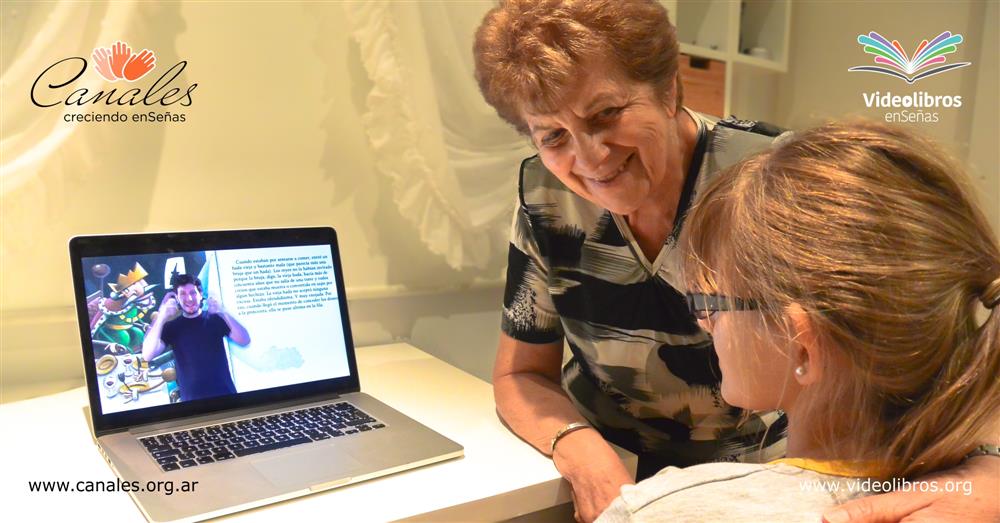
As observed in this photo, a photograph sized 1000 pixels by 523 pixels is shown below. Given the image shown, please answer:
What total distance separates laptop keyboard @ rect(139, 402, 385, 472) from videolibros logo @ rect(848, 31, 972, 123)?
1.48 metres

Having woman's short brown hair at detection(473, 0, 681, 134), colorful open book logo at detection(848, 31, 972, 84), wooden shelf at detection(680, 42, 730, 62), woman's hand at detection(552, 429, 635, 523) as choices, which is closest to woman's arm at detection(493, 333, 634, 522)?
woman's hand at detection(552, 429, 635, 523)

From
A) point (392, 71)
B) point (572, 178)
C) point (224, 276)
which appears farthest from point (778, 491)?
point (392, 71)

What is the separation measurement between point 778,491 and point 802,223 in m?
0.23

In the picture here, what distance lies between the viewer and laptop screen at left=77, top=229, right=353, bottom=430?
3.37ft

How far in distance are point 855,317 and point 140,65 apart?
3.76 ft

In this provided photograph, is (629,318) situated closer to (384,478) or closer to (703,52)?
(384,478)

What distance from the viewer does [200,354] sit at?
3.56 feet

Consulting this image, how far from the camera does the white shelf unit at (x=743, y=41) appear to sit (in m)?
2.01

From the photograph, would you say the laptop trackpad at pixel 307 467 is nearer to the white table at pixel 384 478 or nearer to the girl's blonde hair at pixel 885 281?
the white table at pixel 384 478

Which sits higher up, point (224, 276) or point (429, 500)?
point (224, 276)

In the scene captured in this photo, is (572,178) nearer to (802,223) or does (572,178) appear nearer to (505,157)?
(802,223)

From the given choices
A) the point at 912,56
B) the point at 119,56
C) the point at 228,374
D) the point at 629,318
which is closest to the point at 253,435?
the point at 228,374

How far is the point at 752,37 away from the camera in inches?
88.6

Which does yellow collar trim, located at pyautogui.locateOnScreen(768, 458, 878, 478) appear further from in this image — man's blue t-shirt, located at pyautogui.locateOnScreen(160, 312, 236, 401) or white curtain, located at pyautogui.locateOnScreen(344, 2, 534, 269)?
white curtain, located at pyautogui.locateOnScreen(344, 2, 534, 269)
